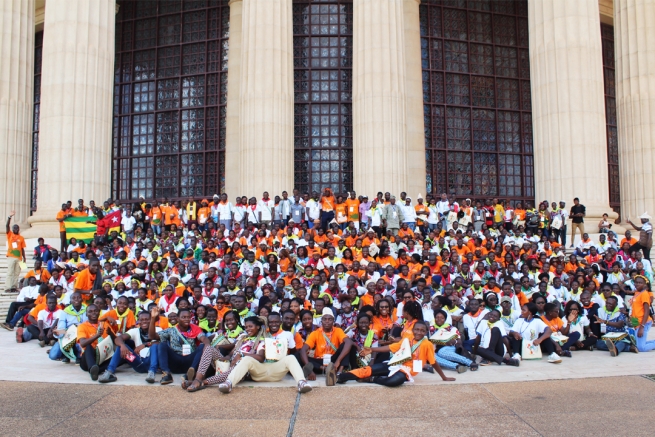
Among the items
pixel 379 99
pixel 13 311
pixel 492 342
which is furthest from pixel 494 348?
pixel 379 99

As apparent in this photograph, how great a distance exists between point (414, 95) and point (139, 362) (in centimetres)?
1793

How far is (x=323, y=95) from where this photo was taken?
81.8 ft

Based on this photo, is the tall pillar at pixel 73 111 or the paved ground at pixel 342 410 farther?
the tall pillar at pixel 73 111

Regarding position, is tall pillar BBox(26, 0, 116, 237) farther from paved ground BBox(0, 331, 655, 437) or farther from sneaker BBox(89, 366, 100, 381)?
sneaker BBox(89, 366, 100, 381)

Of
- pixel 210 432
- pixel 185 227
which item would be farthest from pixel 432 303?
pixel 185 227

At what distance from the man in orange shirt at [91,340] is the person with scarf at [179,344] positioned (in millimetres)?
732

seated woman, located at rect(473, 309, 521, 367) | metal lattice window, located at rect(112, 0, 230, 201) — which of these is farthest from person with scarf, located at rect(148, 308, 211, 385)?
metal lattice window, located at rect(112, 0, 230, 201)

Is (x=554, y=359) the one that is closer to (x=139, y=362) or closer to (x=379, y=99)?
(x=139, y=362)

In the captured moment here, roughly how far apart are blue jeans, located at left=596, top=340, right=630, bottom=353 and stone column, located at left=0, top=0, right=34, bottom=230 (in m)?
19.3

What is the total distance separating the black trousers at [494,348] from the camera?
9.65 meters

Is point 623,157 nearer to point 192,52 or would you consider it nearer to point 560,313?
point 560,313

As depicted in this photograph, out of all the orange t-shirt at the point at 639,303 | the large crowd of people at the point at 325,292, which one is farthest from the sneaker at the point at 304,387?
the orange t-shirt at the point at 639,303

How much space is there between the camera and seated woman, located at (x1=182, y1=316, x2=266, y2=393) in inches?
316

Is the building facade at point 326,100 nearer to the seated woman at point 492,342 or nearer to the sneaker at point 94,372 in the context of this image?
the seated woman at point 492,342
